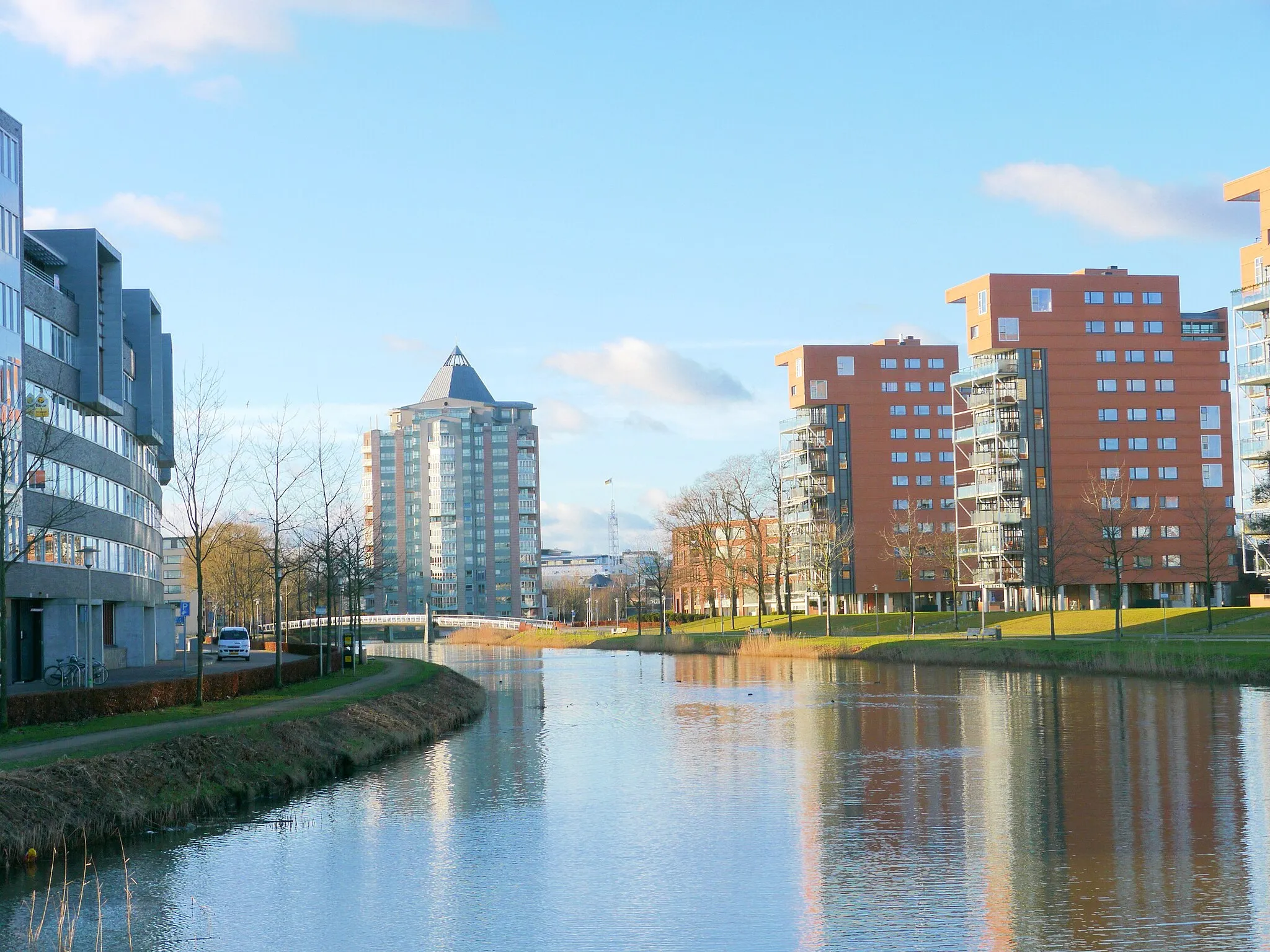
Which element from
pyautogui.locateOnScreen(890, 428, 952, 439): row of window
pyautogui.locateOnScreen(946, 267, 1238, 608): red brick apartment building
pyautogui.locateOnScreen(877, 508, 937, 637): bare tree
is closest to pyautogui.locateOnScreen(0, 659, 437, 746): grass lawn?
pyautogui.locateOnScreen(877, 508, 937, 637): bare tree

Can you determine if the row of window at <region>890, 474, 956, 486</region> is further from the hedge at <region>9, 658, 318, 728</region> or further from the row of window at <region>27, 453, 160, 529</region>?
the hedge at <region>9, 658, 318, 728</region>

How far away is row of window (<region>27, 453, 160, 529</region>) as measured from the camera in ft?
182

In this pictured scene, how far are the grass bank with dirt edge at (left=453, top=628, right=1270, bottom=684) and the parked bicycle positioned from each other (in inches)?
1639

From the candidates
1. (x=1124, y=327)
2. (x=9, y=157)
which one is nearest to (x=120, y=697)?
(x=9, y=157)

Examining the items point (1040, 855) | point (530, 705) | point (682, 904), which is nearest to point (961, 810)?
point (1040, 855)

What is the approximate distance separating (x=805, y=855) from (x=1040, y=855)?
11.7 ft

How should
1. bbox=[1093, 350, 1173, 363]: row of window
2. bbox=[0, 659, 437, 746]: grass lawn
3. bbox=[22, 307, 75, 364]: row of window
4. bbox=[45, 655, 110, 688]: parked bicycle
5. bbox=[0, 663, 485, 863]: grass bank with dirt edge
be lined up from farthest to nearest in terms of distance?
bbox=[1093, 350, 1173, 363]: row of window, bbox=[22, 307, 75, 364]: row of window, bbox=[45, 655, 110, 688]: parked bicycle, bbox=[0, 659, 437, 746]: grass lawn, bbox=[0, 663, 485, 863]: grass bank with dirt edge

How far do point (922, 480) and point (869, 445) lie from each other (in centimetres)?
654

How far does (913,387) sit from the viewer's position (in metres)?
147

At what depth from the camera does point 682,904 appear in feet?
62.8

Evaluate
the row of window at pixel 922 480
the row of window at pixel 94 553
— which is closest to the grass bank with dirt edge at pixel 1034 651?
the row of window at pixel 922 480

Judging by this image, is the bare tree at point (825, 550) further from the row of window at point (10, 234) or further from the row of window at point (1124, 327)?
the row of window at point (10, 234)

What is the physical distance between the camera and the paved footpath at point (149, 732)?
28.3m

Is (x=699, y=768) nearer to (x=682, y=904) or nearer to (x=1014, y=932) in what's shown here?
(x=682, y=904)
